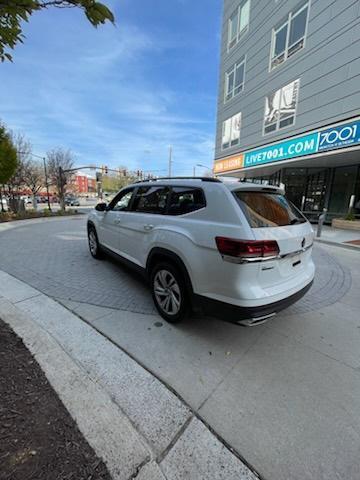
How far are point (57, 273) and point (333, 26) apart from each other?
43.7 ft

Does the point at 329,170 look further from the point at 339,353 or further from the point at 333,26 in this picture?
the point at 339,353

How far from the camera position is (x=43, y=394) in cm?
188

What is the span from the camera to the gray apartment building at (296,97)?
9312 millimetres

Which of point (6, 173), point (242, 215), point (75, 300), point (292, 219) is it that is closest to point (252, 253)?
point (242, 215)

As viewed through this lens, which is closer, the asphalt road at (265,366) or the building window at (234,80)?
the asphalt road at (265,366)

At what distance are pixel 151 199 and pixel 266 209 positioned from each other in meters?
1.70

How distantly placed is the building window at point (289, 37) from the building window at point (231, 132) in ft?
11.3

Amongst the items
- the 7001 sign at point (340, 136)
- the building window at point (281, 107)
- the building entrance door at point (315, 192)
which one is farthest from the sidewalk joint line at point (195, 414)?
the building entrance door at point (315, 192)

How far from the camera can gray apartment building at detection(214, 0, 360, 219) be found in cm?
931

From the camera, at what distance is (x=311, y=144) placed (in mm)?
10438

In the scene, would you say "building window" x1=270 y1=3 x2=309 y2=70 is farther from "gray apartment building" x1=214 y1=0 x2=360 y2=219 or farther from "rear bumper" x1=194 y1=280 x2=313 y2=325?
"rear bumper" x1=194 y1=280 x2=313 y2=325

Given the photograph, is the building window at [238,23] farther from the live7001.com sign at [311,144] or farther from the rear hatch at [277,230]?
the rear hatch at [277,230]

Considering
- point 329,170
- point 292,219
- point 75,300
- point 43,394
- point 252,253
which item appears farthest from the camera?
point 329,170

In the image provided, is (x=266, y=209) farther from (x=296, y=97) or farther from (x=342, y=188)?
(x=342, y=188)
